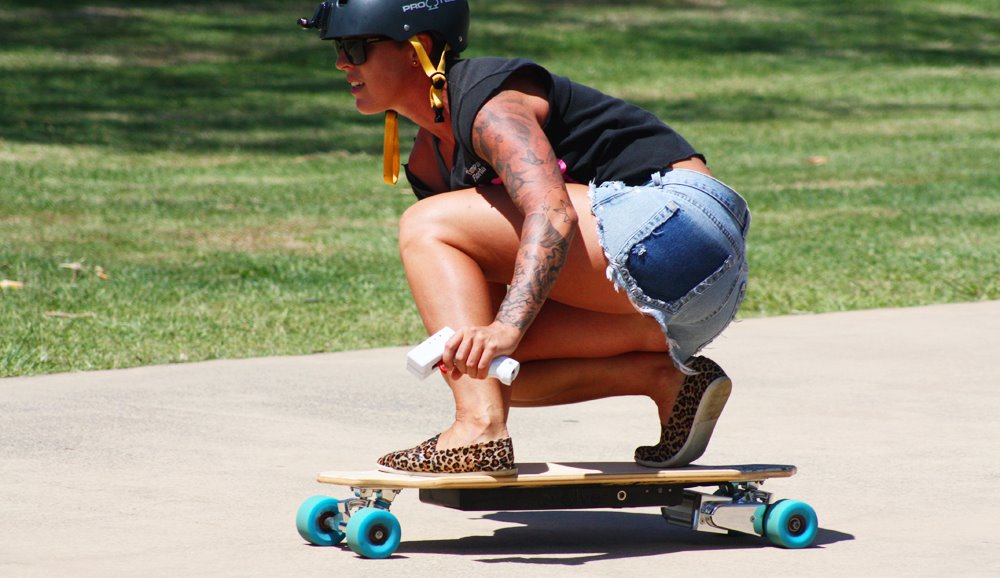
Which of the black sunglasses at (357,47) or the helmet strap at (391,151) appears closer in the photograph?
the black sunglasses at (357,47)

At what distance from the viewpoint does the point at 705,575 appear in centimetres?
355

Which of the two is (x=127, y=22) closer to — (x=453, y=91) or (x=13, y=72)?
(x=13, y=72)

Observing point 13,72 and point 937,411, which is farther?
point 13,72

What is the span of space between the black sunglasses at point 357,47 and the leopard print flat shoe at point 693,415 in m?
1.07

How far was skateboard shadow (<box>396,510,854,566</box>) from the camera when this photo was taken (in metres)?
3.77

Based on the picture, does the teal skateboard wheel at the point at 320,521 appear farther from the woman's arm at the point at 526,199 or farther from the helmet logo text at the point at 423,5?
the helmet logo text at the point at 423,5

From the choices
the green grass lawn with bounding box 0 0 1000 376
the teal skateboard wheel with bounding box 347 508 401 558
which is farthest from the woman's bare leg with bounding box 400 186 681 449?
the green grass lawn with bounding box 0 0 1000 376

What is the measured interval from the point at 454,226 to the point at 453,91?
310 mm

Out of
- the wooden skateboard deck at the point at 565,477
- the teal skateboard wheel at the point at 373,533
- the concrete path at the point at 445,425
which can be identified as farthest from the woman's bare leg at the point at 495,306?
the concrete path at the point at 445,425

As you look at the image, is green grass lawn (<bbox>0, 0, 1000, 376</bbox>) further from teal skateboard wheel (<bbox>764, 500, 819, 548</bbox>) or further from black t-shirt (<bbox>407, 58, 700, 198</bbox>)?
teal skateboard wheel (<bbox>764, 500, 819, 548</bbox>)

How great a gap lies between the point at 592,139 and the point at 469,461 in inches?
33.1

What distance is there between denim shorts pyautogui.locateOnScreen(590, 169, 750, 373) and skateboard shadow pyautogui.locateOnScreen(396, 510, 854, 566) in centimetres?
46

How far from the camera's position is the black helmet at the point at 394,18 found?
3.87 meters

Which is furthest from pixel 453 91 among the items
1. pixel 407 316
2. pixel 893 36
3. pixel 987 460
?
pixel 893 36
